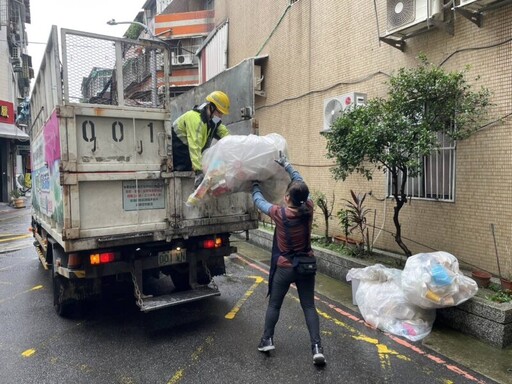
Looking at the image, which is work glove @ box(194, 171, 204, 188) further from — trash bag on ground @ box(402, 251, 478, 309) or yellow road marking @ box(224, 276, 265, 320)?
trash bag on ground @ box(402, 251, 478, 309)

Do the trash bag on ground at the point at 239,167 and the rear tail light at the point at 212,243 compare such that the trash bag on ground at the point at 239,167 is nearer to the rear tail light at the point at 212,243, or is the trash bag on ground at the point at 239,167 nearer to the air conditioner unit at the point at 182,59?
the rear tail light at the point at 212,243

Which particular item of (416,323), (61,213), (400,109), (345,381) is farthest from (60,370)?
(400,109)

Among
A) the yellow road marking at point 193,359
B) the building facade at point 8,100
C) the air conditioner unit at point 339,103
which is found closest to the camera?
the yellow road marking at point 193,359

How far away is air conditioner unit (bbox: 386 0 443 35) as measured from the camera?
17.2 feet

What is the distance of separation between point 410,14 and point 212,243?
4.07 metres

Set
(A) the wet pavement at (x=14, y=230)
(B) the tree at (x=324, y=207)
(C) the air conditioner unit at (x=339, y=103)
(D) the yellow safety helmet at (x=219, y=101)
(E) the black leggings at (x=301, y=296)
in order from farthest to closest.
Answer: (A) the wet pavement at (x=14, y=230) → (B) the tree at (x=324, y=207) → (C) the air conditioner unit at (x=339, y=103) → (D) the yellow safety helmet at (x=219, y=101) → (E) the black leggings at (x=301, y=296)

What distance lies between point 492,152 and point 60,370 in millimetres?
5225

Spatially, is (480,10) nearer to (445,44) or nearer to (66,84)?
(445,44)

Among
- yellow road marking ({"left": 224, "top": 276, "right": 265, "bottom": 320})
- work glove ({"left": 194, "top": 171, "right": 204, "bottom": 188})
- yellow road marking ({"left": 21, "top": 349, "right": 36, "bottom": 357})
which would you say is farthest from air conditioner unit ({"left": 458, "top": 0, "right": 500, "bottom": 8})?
yellow road marking ({"left": 21, "top": 349, "right": 36, "bottom": 357})

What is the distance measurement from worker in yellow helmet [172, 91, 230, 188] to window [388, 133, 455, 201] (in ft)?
9.37

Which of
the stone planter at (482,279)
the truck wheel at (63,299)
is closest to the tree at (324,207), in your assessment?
the stone planter at (482,279)

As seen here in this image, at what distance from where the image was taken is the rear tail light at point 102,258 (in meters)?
4.01

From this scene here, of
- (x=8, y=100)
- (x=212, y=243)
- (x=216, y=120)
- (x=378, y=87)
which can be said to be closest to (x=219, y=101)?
(x=216, y=120)

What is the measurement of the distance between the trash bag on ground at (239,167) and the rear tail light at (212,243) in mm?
726
